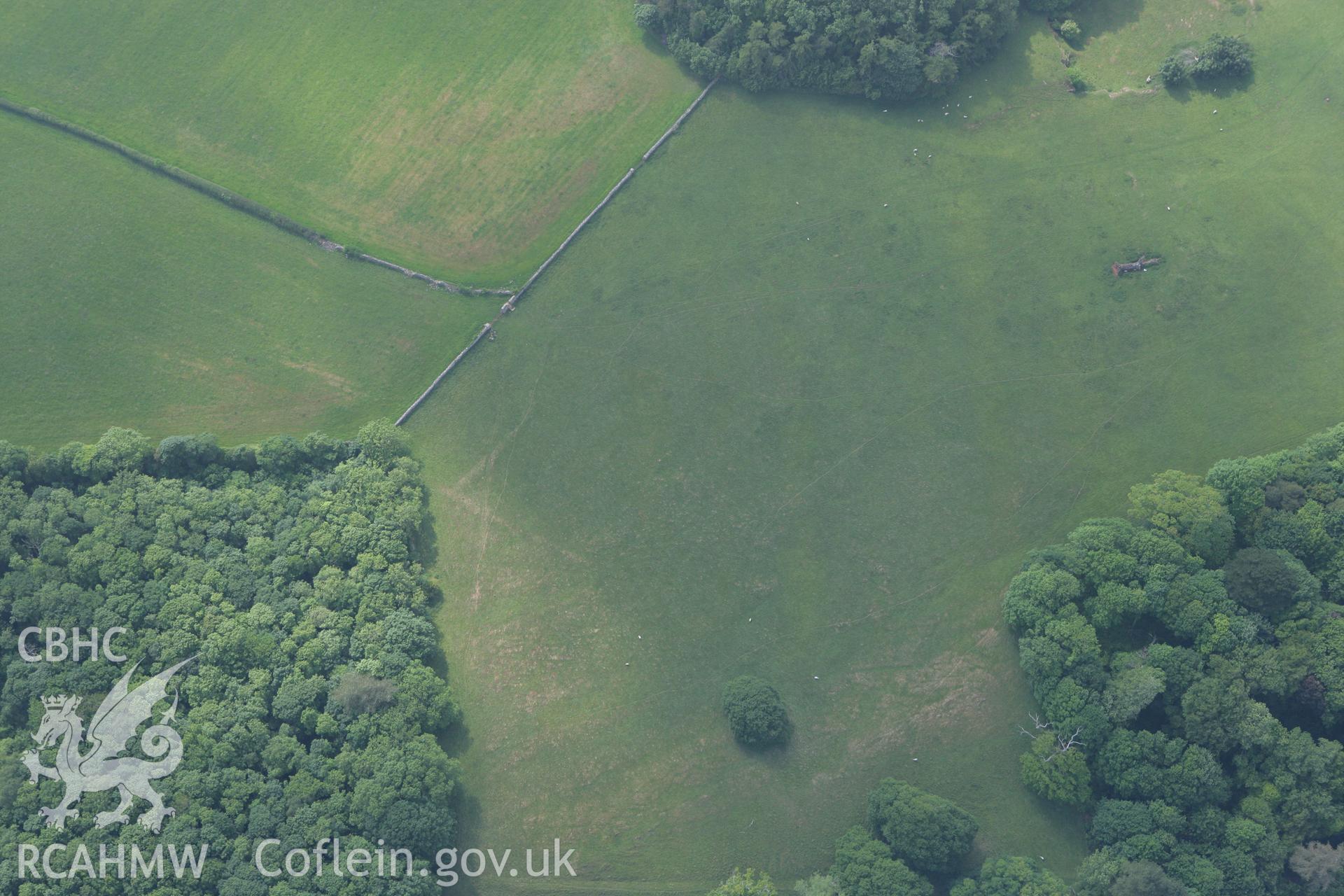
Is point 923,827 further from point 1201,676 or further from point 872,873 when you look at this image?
point 1201,676

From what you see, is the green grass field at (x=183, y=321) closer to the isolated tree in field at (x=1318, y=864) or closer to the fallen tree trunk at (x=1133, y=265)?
the fallen tree trunk at (x=1133, y=265)

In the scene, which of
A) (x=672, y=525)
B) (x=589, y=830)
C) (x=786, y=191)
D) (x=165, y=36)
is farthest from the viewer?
(x=165, y=36)

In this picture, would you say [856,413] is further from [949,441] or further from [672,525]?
[672,525]

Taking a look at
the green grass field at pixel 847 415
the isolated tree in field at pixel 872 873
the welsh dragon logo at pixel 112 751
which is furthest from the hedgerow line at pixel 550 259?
the isolated tree in field at pixel 872 873

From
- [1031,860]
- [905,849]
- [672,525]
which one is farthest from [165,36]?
[1031,860]

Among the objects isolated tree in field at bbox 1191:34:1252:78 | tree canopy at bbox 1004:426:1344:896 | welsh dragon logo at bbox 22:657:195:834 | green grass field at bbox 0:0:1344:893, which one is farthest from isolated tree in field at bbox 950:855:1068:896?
isolated tree in field at bbox 1191:34:1252:78
